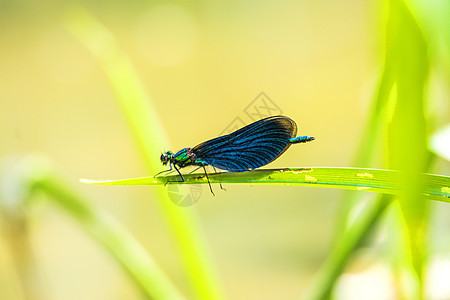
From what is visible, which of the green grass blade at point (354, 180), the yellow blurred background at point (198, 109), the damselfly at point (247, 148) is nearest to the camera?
the green grass blade at point (354, 180)

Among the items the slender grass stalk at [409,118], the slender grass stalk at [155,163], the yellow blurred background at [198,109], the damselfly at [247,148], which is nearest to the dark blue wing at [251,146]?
the damselfly at [247,148]

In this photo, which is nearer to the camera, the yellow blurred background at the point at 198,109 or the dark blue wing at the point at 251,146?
the dark blue wing at the point at 251,146

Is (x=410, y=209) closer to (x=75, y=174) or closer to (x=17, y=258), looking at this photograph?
(x=17, y=258)

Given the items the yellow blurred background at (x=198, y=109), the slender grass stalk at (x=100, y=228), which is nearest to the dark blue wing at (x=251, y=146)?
the slender grass stalk at (x=100, y=228)

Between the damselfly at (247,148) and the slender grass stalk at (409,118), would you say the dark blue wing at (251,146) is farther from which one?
the slender grass stalk at (409,118)

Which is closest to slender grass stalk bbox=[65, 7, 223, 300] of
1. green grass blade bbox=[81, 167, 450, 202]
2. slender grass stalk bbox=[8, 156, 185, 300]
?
slender grass stalk bbox=[8, 156, 185, 300]

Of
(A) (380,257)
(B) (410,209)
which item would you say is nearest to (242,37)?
(A) (380,257)

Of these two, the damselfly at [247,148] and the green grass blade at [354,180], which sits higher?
the damselfly at [247,148]

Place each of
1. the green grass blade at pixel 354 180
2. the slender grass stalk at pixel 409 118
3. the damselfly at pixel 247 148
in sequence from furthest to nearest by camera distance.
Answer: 1. the damselfly at pixel 247 148
2. the green grass blade at pixel 354 180
3. the slender grass stalk at pixel 409 118
